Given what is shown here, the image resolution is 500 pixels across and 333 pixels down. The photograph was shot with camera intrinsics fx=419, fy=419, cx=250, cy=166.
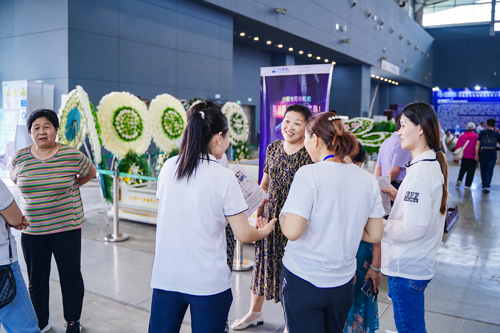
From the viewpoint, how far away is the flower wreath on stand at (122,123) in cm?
526

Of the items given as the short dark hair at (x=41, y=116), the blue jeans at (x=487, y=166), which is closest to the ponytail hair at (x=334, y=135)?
the short dark hair at (x=41, y=116)

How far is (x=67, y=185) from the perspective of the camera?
2816 mm

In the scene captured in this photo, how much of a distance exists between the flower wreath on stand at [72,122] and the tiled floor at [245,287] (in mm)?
1337

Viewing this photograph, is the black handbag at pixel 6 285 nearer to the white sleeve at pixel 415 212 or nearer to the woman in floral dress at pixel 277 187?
the woman in floral dress at pixel 277 187

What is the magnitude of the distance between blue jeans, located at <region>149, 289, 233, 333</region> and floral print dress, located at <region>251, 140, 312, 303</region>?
109 cm

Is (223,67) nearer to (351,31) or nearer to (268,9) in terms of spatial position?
(268,9)

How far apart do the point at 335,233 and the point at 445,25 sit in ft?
118

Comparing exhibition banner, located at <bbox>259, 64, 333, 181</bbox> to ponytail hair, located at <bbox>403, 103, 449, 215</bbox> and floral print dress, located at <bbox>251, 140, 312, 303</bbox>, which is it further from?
ponytail hair, located at <bbox>403, 103, 449, 215</bbox>

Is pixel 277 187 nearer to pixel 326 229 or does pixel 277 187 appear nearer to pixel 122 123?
pixel 326 229

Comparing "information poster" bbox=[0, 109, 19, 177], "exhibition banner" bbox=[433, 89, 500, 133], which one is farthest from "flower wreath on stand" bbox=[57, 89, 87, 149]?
"exhibition banner" bbox=[433, 89, 500, 133]

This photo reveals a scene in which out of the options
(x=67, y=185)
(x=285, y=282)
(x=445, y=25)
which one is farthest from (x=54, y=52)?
(x=445, y=25)

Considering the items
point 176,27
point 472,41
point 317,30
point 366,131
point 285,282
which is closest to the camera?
point 285,282

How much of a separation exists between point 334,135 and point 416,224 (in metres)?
0.57

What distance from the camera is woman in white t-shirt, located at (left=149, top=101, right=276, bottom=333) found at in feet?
5.61
